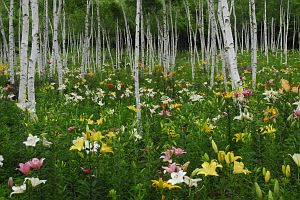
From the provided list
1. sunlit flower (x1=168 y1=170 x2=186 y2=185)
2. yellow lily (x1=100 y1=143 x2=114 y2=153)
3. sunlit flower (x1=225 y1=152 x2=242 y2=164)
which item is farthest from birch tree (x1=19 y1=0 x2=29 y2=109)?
sunlit flower (x1=225 y1=152 x2=242 y2=164)

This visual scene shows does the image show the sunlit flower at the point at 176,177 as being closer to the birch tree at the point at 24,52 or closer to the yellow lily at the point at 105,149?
the yellow lily at the point at 105,149

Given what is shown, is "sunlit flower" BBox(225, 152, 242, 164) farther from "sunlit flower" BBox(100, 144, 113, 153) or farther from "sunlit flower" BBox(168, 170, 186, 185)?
"sunlit flower" BBox(100, 144, 113, 153)

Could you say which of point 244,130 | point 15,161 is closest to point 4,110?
point 15,161

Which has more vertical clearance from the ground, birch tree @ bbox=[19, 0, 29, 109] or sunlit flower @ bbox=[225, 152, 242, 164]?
birch tree @ bbox=[19, 0, 29, 109]

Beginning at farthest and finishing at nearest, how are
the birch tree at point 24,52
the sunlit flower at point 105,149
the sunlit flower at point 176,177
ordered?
the birch tree at point 24,52
the sunlit flower at point 105,149
the sunlit flower at point 176,177

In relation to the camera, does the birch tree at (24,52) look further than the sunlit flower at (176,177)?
Yes

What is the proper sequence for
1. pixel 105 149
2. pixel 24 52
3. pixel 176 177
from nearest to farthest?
pixel 176 177 → pixel 105 149 → pixel 24 52

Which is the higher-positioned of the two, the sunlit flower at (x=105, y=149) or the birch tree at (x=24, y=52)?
the birch tree at (x=24, y=52)

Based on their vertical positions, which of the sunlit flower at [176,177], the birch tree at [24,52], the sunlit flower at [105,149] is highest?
the birch tree at [24,52]

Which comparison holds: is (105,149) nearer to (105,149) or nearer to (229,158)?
(105,149)

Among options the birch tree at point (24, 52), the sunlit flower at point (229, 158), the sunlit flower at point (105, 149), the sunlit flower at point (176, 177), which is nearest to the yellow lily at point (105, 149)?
the sunlit flower at point (105, 149)

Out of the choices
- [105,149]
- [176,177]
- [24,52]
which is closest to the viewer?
[176,177]

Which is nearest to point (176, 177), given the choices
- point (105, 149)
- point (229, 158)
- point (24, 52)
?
point (229, 158)

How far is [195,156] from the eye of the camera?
175 inches
